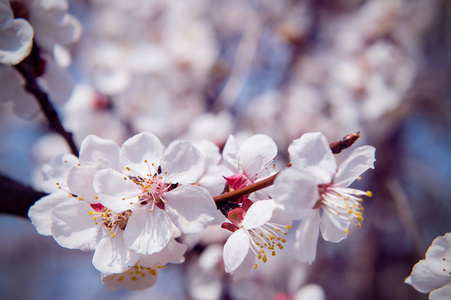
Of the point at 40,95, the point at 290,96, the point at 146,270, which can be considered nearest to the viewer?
the point at 146,270

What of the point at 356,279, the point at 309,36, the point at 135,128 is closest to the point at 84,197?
the point at 135,128

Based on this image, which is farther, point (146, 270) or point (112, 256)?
point (146, 270)

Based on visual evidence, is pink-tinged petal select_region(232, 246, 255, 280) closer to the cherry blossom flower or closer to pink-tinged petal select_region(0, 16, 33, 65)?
the cherry blossom flower

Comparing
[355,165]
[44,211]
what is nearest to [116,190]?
[44,211]

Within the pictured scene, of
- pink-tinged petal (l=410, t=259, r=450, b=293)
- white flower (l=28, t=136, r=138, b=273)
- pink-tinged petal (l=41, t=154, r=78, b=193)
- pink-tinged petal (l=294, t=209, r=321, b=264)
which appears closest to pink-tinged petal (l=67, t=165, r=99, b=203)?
white flower (l=28, t=136, r=138, b=273)

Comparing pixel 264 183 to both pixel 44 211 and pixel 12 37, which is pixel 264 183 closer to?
pixel 44 211

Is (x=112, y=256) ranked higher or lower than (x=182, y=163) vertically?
lower

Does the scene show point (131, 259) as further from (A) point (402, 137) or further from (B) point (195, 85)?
(A) point (402, 137)
